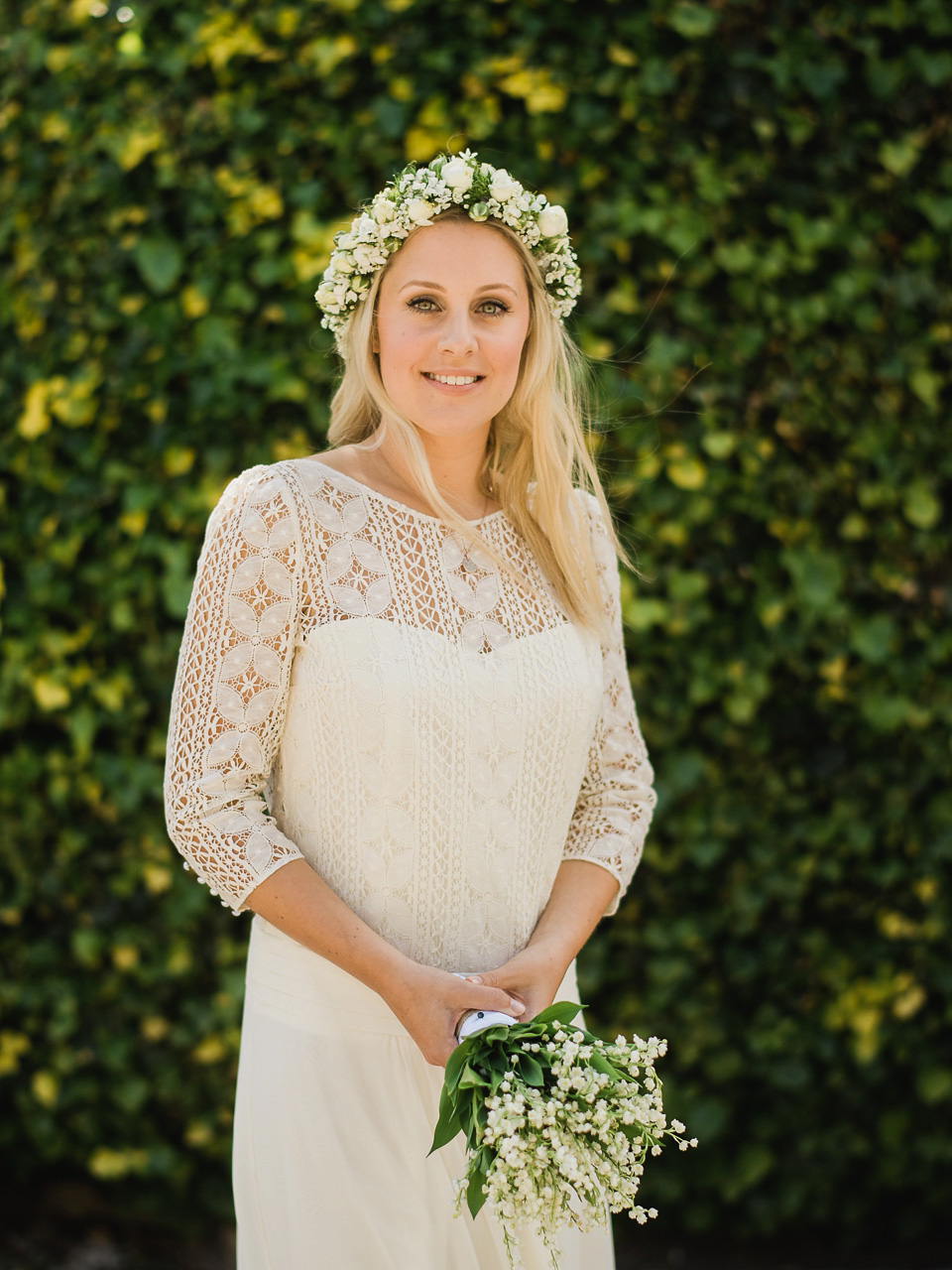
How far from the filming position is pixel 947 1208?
3494 mm

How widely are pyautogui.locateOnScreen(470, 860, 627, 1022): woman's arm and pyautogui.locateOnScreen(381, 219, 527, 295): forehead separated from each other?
3.41 feet

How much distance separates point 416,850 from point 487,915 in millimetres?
172

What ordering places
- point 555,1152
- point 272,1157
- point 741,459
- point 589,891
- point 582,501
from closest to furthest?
point 555,1152 < point 272,1157 < point 589,891 < point 582,501 < point 741,459

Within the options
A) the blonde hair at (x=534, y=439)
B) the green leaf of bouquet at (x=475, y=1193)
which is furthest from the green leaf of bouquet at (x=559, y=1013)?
the blonde hair at (x=534, y=439)

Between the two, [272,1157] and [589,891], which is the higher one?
[589,891]

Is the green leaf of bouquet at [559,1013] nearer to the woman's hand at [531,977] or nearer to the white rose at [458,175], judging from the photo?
the woman's hand at [531,977]

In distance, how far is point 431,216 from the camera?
6.88 ft

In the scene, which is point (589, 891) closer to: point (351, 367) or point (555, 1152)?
point (555, 1152)

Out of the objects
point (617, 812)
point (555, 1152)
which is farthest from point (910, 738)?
point (555, 1152)

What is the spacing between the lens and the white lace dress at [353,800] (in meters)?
1.93

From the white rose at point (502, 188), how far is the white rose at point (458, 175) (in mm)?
41

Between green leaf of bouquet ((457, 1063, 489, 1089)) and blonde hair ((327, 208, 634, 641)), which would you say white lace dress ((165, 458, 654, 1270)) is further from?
green leaf of bouquet ((457, 1063, 489, 1089))

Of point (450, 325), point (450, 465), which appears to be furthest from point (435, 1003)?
point (450, 325)

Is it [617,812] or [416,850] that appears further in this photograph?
[617,812]
